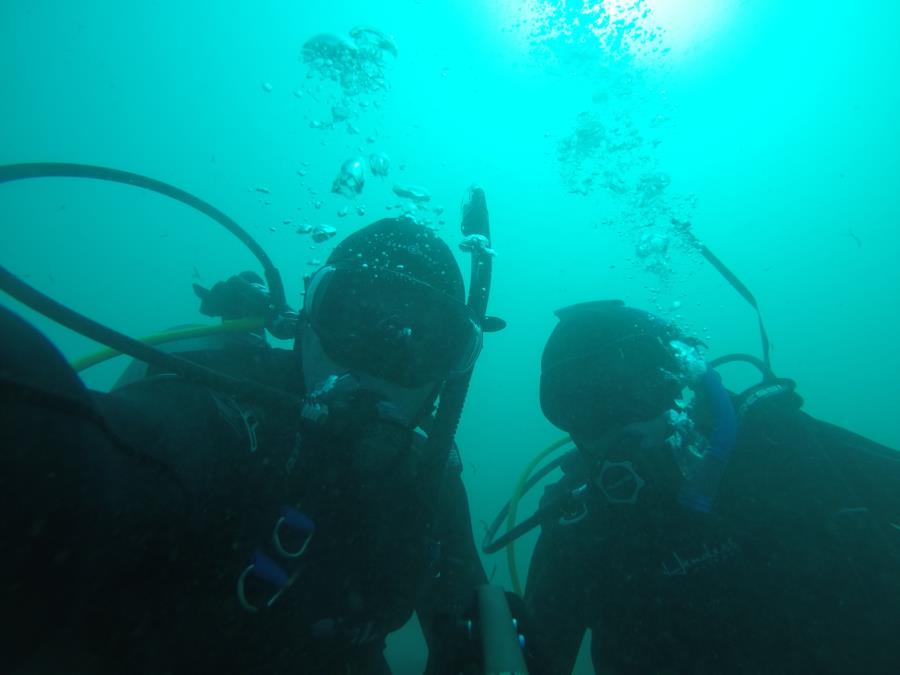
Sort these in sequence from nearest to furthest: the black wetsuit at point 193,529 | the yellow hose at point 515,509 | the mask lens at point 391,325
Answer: the black wetsuit at point 193,529 → the mask lens at point 391,325 → the yellow hose at point 515,509

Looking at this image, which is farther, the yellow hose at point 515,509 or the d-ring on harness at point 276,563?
the yellow hose at point 515,509

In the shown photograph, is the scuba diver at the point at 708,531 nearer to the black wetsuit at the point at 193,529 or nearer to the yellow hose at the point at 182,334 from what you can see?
the black wetsuit at the point at 193,529

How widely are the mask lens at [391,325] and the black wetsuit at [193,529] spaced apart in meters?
0.46

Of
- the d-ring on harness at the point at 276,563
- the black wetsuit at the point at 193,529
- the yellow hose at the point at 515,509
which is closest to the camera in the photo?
the black wetsuit at the point at 193,529

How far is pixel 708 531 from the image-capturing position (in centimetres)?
360

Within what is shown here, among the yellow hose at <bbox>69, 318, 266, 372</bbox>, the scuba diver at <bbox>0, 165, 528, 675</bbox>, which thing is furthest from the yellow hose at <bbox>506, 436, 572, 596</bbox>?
the yellow hose at <bbox>69, 318, 266, 372</bbox>

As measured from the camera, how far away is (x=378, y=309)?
3.37 metres

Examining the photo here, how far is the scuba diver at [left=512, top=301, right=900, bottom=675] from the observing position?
327 cm

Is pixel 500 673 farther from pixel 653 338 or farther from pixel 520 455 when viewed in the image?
pixel 520 455

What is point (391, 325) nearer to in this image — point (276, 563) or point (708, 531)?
point (276, 563)

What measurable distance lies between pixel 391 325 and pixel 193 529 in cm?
182

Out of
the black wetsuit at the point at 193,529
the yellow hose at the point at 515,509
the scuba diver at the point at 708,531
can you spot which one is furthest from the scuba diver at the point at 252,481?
the yellow hose at the point at 515,509

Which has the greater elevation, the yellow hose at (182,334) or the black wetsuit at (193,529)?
the yellow hose at (182,334)

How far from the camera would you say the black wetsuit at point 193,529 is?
3.06 feet
